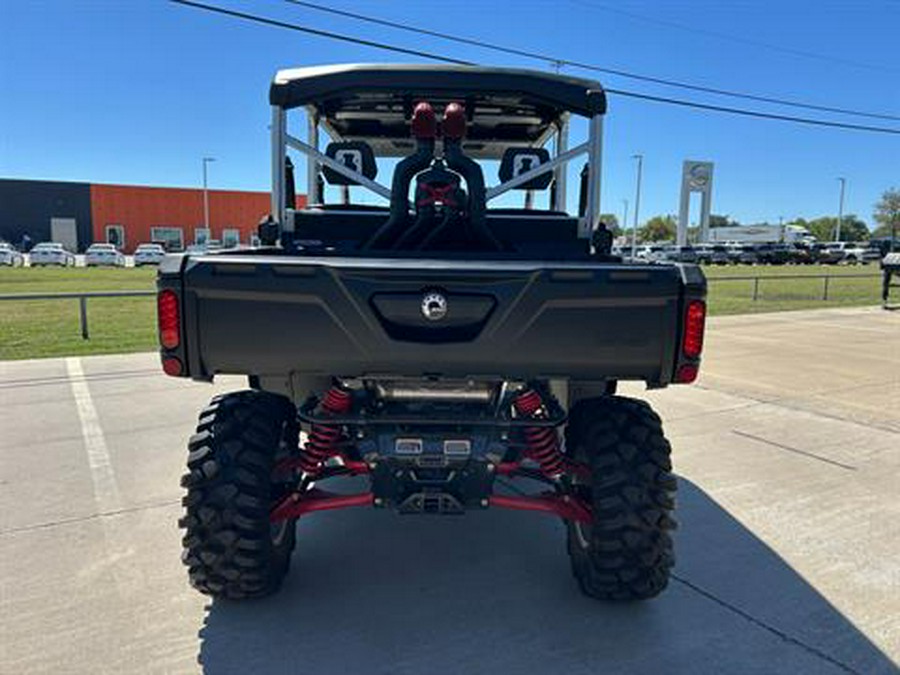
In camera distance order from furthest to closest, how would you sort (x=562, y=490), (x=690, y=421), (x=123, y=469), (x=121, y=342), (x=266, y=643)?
1. (x=121, y=342)
2. (x=690, y=421)
3. (x=123, y=469)
4. (x=562, y=490)
5. (x=266, y=643)

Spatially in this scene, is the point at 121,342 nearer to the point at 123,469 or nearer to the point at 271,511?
the point at 123,469

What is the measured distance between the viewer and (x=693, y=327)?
8.35ft

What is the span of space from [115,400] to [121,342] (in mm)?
4066

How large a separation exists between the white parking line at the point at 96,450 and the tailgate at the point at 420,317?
2.14 m

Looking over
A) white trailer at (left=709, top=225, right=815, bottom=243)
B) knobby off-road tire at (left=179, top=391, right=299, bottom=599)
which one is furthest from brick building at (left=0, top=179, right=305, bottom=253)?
white trailer at (left=709, top=225, right=815, bottom=243)

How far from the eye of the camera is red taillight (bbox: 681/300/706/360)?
8.32ft

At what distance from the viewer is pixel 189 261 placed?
251cm

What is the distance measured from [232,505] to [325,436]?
485 millimetres

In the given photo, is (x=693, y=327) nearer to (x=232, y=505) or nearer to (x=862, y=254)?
(x=232, y=505)

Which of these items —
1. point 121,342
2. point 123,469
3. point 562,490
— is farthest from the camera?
point 121,342


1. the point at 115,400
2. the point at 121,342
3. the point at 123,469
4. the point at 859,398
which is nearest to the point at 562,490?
the point at 123,469

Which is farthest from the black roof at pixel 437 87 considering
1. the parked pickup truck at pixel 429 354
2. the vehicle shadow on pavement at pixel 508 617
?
the vehicle shadow on pavement at pixel 508 617

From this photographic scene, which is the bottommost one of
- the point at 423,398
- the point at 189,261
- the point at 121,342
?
the point at 121,342

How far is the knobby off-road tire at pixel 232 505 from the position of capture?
2.81 meters
